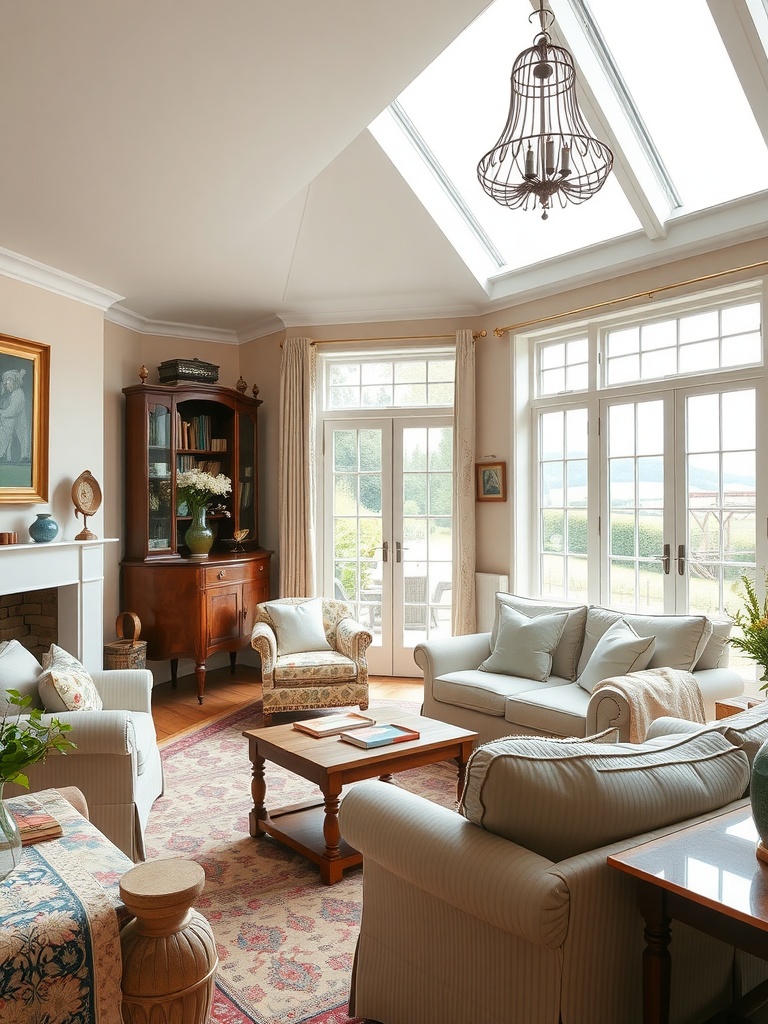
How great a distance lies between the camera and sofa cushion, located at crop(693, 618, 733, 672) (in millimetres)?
3965

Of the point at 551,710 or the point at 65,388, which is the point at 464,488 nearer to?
the point at 551,710

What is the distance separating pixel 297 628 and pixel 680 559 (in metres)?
2.50

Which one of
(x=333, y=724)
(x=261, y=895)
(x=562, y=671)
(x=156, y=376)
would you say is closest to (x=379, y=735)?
(x=333, y=724)

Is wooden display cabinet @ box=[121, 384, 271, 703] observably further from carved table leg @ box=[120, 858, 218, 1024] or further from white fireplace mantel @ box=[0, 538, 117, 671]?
carved table leg @ box=[120, 858, 218, 1024]

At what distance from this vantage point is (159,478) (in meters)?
6.07

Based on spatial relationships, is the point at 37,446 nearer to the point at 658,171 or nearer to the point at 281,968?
the point at 281,968

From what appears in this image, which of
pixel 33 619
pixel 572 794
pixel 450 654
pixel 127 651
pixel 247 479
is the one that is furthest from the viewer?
pixel 247 479

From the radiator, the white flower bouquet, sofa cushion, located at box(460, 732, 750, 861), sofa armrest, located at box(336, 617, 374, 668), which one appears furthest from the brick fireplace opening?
sofa cushion, located at box(460, 732, 750, 861)

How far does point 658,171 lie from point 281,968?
4.53 meters

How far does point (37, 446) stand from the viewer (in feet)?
15.9

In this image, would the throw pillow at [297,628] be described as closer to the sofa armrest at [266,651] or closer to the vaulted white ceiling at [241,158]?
the sofa armrest at [266,651]

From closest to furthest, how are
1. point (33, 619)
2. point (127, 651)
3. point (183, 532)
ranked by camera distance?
1. point (33, 619)
2. point (127, 651)
3. point (183, 532)

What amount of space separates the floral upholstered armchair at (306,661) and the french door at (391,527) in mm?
1111

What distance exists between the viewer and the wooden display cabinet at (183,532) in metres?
5.79
